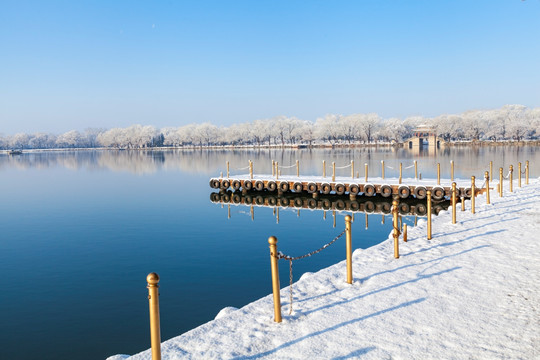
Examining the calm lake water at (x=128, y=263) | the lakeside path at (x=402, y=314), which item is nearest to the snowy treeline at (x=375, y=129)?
the calm lake water at (x=128, y=263)

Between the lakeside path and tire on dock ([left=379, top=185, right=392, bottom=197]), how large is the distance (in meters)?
18.3

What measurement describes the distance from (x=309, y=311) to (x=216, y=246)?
11972 mm

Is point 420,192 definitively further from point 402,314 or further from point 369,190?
point 402,314

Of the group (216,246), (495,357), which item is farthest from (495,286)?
(216,246)

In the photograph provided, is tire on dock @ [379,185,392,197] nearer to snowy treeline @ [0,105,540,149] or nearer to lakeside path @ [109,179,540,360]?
lakeside path @ [109,179,540,360]

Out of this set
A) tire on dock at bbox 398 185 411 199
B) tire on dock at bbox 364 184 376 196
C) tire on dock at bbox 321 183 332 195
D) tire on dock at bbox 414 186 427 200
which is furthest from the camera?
tire on dock at bbox 321 183 332 195

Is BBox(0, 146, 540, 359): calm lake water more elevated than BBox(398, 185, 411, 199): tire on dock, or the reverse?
BBox(398, 185, 411, 199): tire on dock

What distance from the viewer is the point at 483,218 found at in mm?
15688

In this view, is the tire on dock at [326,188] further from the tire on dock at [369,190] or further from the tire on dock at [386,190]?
the tire on dock at [386,190]

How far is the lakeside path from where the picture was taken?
610cm

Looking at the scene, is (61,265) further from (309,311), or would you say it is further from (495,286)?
(495,286)

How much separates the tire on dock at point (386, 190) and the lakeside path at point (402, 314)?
60.1ft

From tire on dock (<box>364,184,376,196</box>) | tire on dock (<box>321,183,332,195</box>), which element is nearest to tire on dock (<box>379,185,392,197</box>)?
tire on dock (<box>364,184,376,196</box>)

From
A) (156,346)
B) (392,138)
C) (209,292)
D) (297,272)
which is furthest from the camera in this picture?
(392,138)
